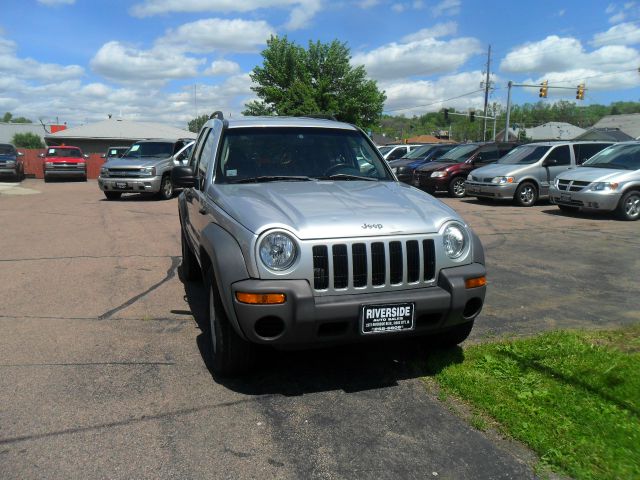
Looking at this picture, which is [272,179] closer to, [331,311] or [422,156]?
[331,311]

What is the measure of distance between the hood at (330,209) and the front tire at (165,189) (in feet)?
43.4

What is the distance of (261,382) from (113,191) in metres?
15.0

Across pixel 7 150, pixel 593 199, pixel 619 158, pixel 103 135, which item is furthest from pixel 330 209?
pixel 103 135

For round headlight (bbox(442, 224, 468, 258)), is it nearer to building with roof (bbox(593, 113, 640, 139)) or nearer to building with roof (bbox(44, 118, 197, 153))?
building with roof (bbox(44, 118, 197, 153))

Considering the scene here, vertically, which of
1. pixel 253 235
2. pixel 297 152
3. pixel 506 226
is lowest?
pixel 506 226

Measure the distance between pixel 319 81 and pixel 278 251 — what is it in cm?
4156

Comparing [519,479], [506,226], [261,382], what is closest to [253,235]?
[261,382]

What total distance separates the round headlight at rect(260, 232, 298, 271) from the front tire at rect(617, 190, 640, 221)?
34.6ft

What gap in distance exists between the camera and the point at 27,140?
6906 centimetres

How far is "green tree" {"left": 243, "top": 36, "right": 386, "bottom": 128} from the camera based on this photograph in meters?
42.9

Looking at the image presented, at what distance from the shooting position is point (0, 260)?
310 inches

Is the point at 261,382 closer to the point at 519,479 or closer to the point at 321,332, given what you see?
the point at 321,332

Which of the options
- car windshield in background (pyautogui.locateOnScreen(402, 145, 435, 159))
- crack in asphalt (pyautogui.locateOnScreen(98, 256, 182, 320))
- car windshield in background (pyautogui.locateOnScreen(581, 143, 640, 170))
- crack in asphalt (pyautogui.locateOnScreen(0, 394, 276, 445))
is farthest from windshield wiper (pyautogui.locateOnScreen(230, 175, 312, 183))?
car windshield in background (pyautogui.locateOnScreen(402, 145, 435, 159))

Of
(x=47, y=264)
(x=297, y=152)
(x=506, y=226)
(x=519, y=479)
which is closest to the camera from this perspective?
(x=519, y=479)
